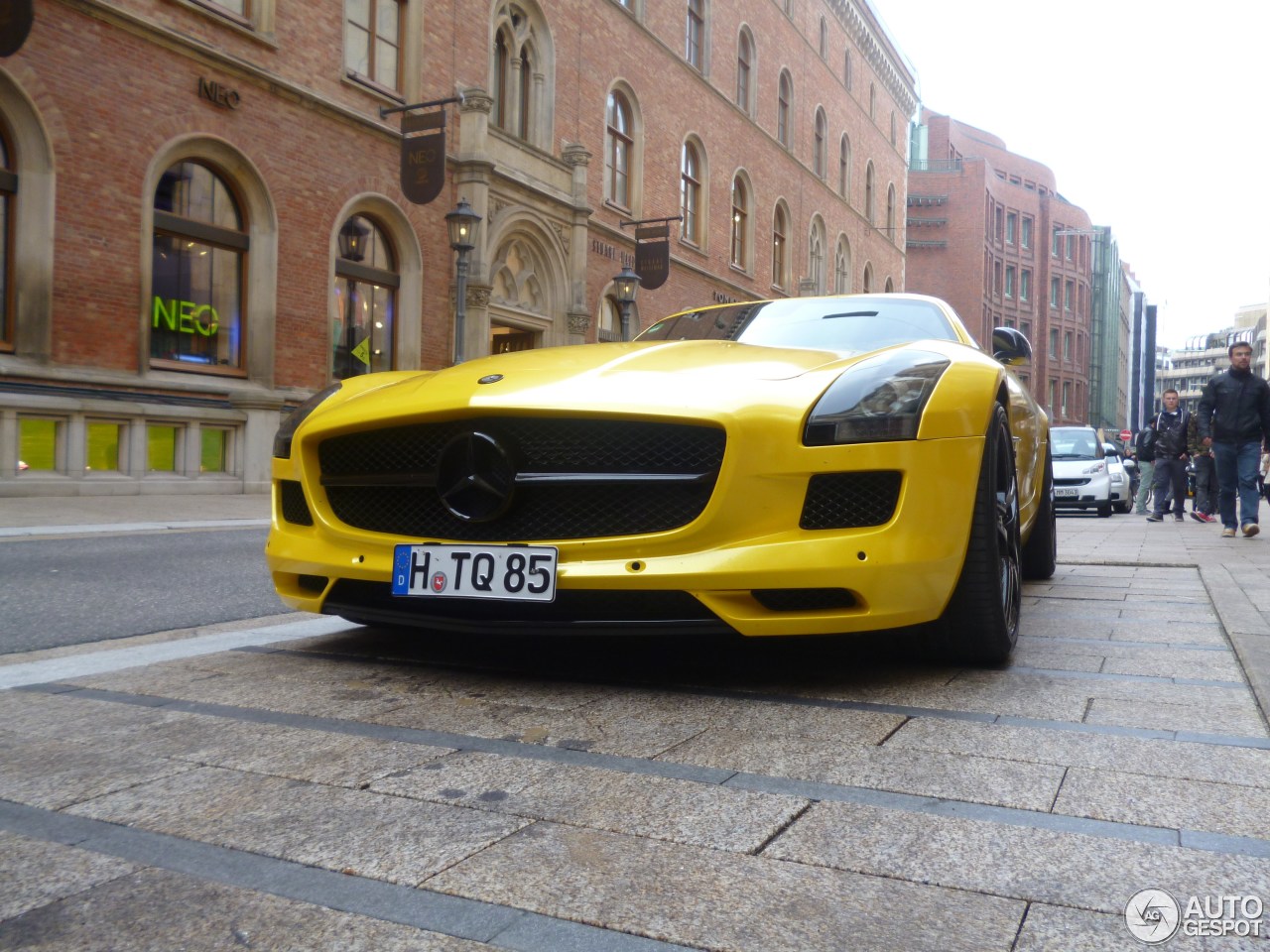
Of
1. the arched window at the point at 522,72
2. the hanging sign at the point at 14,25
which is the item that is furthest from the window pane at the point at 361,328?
the hanging sign at the point at 14,25

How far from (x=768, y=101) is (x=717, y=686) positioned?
32.4 m

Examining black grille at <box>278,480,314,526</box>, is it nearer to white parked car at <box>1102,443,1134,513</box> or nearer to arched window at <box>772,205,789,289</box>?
white parked car at <box>1102,443,1134,513</box>

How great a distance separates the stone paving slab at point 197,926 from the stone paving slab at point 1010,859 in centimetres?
62

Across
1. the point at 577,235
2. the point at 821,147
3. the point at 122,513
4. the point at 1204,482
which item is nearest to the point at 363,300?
the point at 577,235

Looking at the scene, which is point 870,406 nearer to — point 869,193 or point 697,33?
point 697,33

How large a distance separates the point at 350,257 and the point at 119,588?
12.5 meters

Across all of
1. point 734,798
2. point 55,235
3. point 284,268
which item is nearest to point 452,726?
point 734,798

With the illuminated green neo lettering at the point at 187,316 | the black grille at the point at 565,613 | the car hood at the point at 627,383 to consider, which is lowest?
the black grille at the point at 565,613

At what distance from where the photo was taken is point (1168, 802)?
6.77 feet

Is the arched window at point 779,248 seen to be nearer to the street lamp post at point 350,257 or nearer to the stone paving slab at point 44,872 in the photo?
the street lamp post at point 350,257

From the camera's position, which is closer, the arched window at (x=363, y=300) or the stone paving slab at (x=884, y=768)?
the stone paving slab at (x=884, y=768)

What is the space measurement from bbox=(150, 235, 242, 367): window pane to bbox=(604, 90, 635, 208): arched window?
1055 centimetres

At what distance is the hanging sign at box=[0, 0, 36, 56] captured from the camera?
11719 mm

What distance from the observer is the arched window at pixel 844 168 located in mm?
40312
